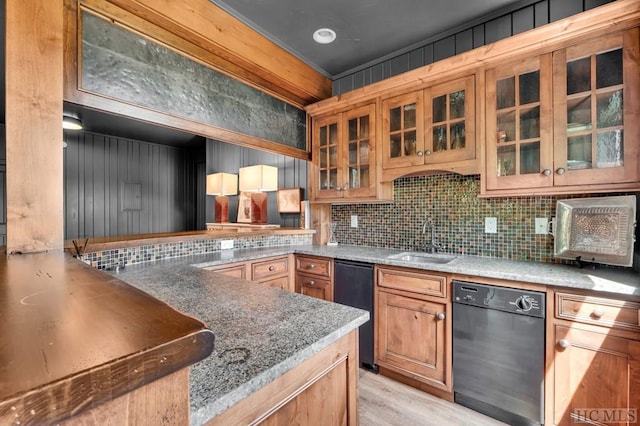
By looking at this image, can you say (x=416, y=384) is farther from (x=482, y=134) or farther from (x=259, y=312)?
(x=482, y=134)

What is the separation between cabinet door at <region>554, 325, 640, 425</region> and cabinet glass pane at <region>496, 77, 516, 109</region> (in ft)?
4.65

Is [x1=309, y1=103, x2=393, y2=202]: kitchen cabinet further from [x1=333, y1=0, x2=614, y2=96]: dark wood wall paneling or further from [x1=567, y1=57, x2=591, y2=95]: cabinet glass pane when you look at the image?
[x1=567, y1=57, x2=591, y2=95]: cabinet glass pane

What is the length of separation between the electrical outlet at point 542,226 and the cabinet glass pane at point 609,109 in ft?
2.20

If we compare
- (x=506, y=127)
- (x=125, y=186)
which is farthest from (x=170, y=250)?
(x=125, y=186)

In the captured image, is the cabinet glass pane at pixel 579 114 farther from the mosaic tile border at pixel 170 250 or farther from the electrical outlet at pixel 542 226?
the mosaic tile border at pixel 170 250

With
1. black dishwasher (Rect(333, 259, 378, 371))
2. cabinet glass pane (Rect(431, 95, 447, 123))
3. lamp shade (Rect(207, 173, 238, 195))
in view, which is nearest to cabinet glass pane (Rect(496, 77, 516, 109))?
cabinet glass pane (Rect(431, 95, 447, 123))

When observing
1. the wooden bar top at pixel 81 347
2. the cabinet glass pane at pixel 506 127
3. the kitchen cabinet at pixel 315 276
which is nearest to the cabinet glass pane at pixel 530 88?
the cabinet glass pane at pixel 506 127

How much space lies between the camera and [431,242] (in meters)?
2.56

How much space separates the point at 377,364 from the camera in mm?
2256

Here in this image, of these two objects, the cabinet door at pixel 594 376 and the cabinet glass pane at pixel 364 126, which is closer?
the cabinet door at pixel 594 376

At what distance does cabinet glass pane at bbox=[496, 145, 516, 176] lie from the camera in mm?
1952

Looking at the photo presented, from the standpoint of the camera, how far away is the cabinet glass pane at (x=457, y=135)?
84.0 inches

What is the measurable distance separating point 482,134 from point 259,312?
190 cm

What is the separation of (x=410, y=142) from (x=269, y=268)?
1610 millimetres
